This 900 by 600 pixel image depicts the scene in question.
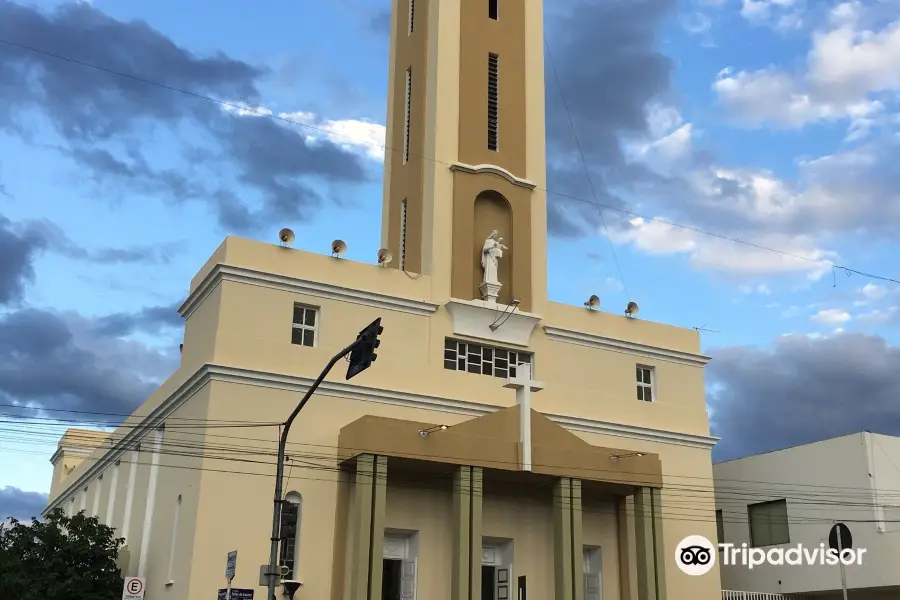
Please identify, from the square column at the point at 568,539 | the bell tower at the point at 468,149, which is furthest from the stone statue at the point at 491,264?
the square column at the point at 568,539

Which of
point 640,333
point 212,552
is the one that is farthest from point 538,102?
point 212,552

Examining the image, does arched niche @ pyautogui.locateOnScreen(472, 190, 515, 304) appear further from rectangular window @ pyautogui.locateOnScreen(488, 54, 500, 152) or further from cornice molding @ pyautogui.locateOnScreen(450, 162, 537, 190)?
rectangular window @ pyautogui.locateOnScreen(488, 54, 500, 152)

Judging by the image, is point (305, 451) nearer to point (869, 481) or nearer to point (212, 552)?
point (212, 552)

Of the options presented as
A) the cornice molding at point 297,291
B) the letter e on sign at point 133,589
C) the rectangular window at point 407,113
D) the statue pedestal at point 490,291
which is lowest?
the letter e on sign at point 133,589

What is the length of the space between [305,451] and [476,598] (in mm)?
6137

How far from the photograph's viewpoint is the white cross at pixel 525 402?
1189 inches

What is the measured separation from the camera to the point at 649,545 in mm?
31750

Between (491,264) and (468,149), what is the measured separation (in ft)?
14.0

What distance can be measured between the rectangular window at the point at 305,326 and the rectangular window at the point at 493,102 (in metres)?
9.45

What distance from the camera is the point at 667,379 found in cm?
3700

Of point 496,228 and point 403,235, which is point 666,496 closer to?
point 496,228

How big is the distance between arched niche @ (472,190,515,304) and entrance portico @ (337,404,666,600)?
18.4 ft

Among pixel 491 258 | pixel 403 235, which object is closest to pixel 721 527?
pixel 491 258

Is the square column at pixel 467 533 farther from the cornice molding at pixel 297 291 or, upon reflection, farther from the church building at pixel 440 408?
the cornice molding at pixel 297 291
